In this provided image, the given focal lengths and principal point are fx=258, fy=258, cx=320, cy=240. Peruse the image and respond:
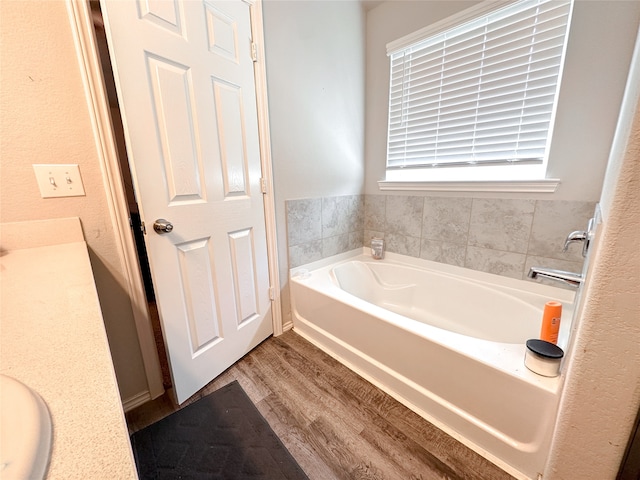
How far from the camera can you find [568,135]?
52.5 inches

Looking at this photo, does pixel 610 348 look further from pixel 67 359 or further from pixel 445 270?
pixel 445 270

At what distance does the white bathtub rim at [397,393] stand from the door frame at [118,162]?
76cm

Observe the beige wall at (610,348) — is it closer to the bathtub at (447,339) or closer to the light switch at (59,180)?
the bathtub at (447,339)

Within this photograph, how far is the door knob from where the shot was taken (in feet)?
3.64

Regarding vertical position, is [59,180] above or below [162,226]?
above

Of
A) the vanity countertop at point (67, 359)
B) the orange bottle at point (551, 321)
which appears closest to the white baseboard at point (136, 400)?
the vanity countertop at point (67, 359)

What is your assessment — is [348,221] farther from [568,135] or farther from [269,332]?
[568,135]

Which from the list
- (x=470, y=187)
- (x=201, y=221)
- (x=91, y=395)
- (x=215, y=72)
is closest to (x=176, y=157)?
(x=201, y=221)

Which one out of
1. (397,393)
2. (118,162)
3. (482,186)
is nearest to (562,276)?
(482,186)

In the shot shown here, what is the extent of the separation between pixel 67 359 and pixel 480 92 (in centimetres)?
213

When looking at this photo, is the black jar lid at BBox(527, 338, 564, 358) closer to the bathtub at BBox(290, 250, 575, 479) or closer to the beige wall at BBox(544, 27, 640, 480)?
the bathtub at BBox(290, 250, 575, 479)

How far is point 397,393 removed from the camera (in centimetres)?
133

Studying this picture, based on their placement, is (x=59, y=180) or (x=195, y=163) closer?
(x=59, y=180)

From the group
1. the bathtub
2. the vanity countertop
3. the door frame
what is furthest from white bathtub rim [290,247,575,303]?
the vanity countertop
